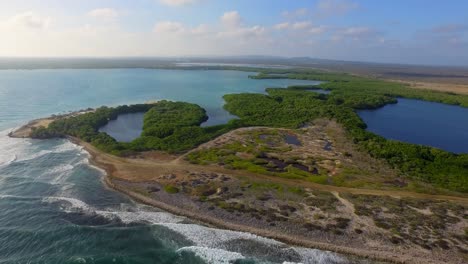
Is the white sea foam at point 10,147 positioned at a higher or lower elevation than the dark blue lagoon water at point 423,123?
lower

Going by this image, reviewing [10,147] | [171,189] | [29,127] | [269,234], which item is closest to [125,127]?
[29,127]

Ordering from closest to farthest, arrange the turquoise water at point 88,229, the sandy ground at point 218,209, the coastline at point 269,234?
1. the coastline at point 269,234
2. the turquoise water at point 88,229
3. the sandy ground at point 218,209

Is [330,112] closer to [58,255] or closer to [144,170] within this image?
[144,170]

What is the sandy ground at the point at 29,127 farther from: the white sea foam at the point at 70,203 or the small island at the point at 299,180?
the white sea foam at the point at 70,203

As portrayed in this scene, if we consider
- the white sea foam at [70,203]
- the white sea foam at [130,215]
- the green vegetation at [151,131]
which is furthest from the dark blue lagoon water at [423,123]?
the white sea foam at [70,203]

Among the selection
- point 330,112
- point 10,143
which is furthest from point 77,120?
point 330,112

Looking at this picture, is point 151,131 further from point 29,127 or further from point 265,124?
point 29,127
